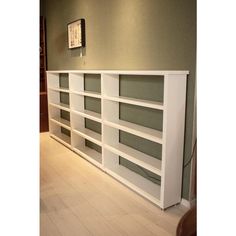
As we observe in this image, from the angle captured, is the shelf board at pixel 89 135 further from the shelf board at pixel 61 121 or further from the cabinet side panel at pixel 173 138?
the cabinet side panel at pixel 173 138

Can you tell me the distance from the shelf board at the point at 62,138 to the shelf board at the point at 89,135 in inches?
18.1

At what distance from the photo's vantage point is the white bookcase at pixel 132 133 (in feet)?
7.11

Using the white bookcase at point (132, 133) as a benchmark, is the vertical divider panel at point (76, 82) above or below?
above

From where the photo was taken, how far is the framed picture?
3.70m

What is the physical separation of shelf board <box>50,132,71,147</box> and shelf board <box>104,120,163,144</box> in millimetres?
1458

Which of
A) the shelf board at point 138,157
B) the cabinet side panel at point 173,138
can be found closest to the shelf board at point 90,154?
the shelf board at point 138,157

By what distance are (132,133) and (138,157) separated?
0.27 meters

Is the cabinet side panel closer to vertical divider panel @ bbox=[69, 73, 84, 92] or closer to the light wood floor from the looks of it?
the light wood floor

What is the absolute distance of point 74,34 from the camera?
12.8 ft

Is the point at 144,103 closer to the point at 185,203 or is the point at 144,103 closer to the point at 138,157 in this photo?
the point at 138,157
